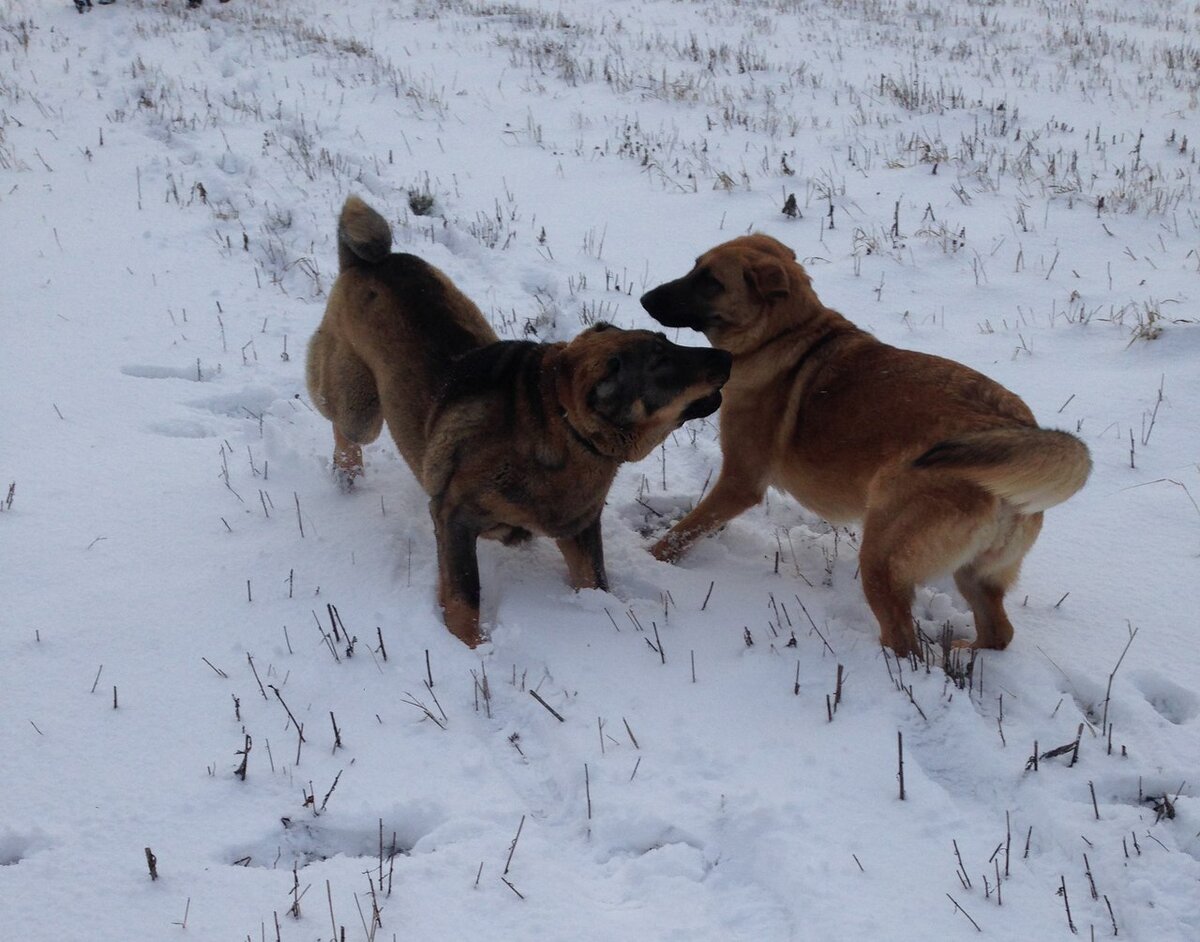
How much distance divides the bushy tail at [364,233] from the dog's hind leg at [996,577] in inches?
133

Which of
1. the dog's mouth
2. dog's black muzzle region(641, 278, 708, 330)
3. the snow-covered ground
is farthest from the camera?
dog's black muzzle region(641, 278, 708, 330)

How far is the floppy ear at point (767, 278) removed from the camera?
4.86 meters

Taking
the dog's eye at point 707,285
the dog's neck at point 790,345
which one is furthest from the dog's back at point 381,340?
the dog's neck at point 790,345

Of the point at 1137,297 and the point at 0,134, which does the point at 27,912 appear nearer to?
the point at 1137,297

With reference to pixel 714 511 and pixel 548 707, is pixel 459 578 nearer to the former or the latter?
pixel 548 707

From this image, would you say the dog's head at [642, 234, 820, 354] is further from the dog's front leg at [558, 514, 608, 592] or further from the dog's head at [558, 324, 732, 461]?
the dog's front leg at [558, 514, 608, 592]

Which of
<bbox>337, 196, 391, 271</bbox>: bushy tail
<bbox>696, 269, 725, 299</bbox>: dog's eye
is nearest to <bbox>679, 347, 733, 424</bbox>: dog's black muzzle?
<bbox>696, 269, 725, 299</bbox>: dog's eye

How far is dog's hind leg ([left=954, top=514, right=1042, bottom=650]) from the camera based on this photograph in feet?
12.5

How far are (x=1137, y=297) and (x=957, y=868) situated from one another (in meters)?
5.85

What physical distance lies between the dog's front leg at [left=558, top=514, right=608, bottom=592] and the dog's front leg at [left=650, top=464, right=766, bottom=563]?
0.54m

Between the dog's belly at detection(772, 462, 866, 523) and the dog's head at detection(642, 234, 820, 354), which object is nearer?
the dog's belly at detection(772, 462, 866, 523)

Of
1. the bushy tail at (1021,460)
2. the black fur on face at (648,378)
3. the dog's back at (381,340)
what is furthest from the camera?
the dog's back at (381,340)

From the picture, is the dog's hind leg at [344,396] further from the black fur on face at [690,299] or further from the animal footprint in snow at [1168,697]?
the animal footprint in snow at [1168,697]

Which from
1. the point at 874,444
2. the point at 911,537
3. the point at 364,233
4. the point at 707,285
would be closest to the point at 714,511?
the point at 874,444
